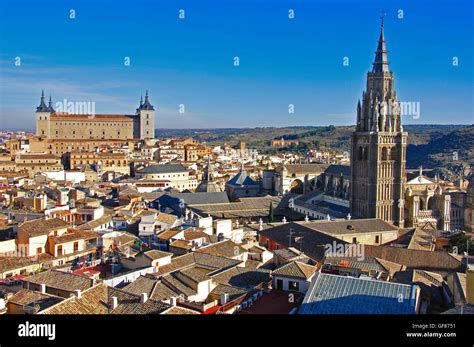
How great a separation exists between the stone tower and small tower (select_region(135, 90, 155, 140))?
61.1m

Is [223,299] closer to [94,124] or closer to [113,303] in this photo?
[113,303]

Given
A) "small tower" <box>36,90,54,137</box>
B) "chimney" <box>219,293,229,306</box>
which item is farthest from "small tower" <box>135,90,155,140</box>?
"chimney" <box>219,293,229,306</box>

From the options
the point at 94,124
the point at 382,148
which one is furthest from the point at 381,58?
the point at 94,124

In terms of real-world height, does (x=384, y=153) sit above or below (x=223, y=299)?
above

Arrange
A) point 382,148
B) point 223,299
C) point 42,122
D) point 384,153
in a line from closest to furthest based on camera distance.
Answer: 1. point 223,299
2. point 382,148
3. point 384,153
4. point 42,122

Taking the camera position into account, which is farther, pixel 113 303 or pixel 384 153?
pixel 384 153

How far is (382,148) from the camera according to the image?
2952 cm

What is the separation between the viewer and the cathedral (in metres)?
79.1

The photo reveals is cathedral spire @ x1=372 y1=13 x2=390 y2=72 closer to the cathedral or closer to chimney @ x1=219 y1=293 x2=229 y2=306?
chimney @ x1=219 y1=293 x2=229 y2=306

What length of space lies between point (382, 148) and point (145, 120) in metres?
62.8

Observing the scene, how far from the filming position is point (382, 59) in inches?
1179

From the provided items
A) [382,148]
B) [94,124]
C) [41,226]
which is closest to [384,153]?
[382,148]

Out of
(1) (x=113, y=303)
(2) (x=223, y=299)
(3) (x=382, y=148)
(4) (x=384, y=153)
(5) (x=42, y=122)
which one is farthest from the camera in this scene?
(5) (x=42, y=122)

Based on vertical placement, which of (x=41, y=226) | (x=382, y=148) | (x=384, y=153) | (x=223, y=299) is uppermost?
(x=382, y=148)
